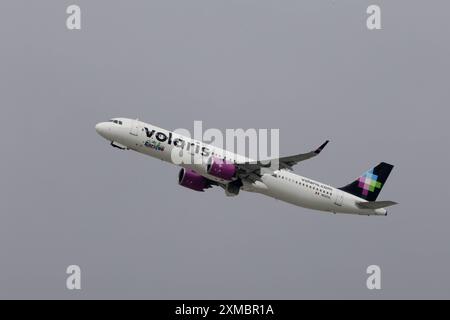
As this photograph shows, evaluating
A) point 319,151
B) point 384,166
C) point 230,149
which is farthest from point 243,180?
point 384,166

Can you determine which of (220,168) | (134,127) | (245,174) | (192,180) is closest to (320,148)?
(245,174)

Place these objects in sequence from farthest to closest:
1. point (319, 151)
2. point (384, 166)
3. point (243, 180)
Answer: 1. point (384, 166)
2. point (243, 180)
3. point (319, 151)

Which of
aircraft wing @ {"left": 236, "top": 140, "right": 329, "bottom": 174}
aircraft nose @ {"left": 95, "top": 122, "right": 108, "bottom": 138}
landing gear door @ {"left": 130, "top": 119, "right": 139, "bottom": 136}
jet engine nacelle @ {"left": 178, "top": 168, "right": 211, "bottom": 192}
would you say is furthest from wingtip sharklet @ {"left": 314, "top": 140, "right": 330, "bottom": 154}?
aircraft nose @ {"left": 95, "top": 122, "right": 108, "bottom": 138}

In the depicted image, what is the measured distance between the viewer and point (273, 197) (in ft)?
295

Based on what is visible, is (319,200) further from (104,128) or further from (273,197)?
(104,128)

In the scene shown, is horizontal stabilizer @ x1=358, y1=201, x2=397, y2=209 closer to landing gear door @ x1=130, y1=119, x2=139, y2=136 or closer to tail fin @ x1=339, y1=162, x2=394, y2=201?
tail fin @ x1=339, y1=162, x2=394, y2=201

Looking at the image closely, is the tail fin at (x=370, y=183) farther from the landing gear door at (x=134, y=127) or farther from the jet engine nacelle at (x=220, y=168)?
the landing gear door at (x=134, y=127)

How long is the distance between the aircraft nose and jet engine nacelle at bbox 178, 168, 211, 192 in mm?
10003

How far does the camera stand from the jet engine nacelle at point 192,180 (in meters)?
91.5

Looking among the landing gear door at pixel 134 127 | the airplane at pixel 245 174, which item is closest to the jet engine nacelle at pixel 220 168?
the airplane at pixel 245 174

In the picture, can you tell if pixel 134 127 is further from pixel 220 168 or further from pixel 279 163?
pixel 279 163

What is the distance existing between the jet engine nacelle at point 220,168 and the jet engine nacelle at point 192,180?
5385 millimetres

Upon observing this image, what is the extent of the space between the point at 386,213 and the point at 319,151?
47.1 ft

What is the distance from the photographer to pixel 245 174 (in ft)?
287
